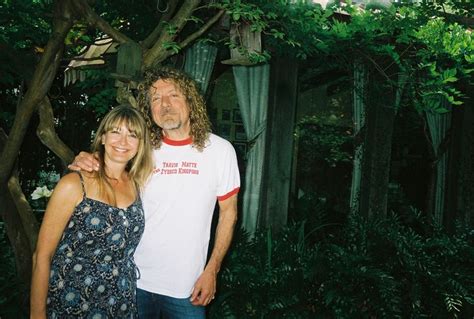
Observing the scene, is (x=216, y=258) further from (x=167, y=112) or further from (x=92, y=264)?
(x=167, y=112)

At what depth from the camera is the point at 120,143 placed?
7.18 ft

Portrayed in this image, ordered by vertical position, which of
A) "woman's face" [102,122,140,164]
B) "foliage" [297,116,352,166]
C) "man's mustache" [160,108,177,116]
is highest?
"foliage" [297,116,352,166]

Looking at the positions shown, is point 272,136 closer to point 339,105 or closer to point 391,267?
point 391,267

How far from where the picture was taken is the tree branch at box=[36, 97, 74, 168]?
302 cm

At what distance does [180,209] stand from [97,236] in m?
0.42

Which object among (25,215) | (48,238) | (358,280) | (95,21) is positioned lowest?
(358,280)

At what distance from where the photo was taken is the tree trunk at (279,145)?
5.65 metres

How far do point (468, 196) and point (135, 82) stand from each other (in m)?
5.50

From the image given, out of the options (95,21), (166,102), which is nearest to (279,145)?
(95,21)

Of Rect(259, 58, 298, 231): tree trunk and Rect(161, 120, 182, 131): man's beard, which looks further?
Rect(259, 58, 298, 231): tree trunk

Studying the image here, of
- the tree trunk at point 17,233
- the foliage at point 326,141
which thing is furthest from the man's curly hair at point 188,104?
the foliage at point 326,141

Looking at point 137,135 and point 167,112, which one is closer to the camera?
point 137,135

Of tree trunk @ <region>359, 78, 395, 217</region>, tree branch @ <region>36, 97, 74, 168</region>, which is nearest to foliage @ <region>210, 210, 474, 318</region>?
tree trunk @ <region>359, 78, 395, 217</region>

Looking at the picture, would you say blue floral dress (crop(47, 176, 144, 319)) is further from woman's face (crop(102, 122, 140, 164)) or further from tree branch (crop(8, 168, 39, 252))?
tree branch (crop(8, 168, 39, 252))
